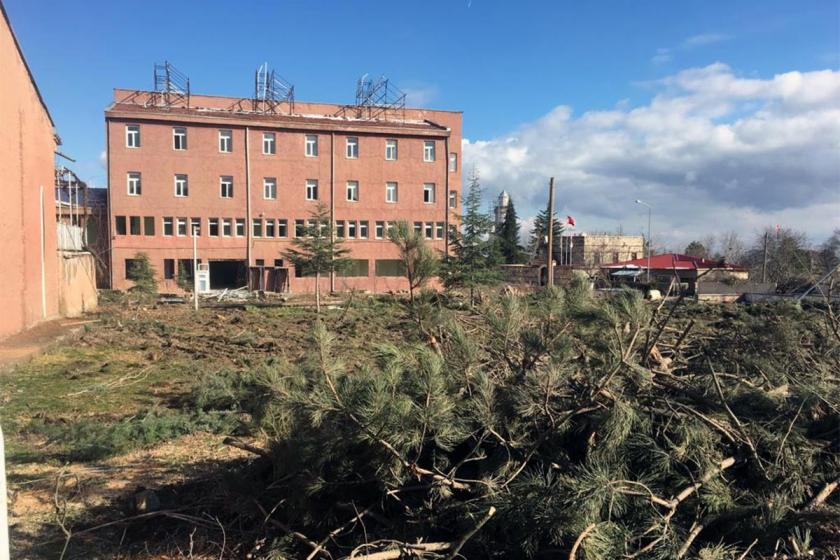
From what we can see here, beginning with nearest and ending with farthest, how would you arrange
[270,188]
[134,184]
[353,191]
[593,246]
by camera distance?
[134,184] < [270,188] < [353,191] < [593,246]

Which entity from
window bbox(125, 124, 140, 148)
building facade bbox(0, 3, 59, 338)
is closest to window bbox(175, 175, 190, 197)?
window bbox(125, 124, 140, 148)

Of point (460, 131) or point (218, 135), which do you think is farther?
point (460, 131)

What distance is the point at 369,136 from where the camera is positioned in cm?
4100

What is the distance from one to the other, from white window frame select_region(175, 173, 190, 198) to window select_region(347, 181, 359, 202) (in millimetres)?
10874

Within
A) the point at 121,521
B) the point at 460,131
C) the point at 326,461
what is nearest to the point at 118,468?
the point at 121,521

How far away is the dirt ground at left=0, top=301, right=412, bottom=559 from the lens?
4.75 meters

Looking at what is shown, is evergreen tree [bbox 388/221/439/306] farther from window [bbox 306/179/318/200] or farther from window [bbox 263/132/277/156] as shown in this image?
window [bbox 263/132/277/156]

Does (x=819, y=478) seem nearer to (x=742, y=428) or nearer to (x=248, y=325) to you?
(x=742, y=428)

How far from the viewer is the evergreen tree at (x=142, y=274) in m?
29.7

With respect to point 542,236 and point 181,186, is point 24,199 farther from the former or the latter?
point 542,236

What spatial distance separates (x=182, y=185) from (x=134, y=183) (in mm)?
2902

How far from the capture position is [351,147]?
1613 inches

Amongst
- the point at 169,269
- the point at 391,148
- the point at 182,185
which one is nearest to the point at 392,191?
the point at 391,148

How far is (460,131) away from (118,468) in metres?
44.7
